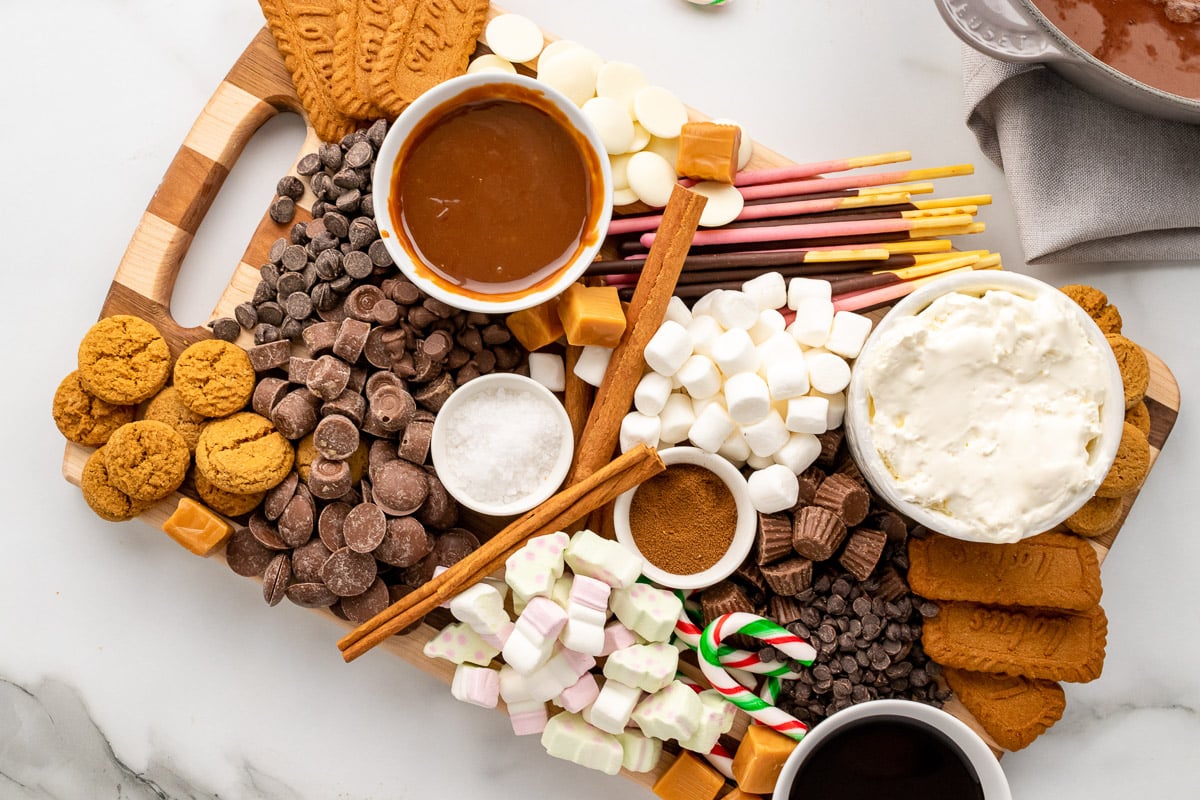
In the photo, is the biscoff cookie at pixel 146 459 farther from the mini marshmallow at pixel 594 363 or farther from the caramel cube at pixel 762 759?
the caramel cube at pixel 762 759

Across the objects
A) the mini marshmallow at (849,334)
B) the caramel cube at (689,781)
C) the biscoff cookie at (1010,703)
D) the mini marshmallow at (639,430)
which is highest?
the mini marshmallow at (849,334)

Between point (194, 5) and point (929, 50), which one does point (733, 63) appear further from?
point (194, 5)

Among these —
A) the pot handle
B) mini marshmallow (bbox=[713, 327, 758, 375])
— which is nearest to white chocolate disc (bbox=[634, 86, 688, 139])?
mini marshmallow (bbox=[713, 327, 758, 375])

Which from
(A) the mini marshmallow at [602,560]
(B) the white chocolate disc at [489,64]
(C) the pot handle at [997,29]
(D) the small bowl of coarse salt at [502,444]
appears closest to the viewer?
(C) the pot handle at [997,29]

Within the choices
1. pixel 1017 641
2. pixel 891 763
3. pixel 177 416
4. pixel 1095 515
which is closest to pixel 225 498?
pixel 177 416

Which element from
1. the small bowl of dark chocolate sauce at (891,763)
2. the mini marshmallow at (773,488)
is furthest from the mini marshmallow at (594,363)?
the small bowl of dark chocolate sauce at (891,763)

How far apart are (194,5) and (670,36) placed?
1.17 metres

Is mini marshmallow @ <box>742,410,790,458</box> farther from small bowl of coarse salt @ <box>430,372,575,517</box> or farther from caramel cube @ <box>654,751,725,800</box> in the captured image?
caramel cube @ <box>654,751,725,800</box>

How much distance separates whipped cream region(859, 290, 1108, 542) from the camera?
5.69 feet

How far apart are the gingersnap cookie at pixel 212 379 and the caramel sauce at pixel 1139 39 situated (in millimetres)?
1786

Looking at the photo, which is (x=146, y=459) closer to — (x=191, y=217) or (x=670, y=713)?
(x=191, y=217)

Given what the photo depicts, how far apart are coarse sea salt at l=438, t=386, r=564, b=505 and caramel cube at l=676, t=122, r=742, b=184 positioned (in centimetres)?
60

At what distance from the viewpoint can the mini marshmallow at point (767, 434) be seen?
186 cm

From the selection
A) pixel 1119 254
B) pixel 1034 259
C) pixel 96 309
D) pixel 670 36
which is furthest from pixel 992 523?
pixel 96 309
